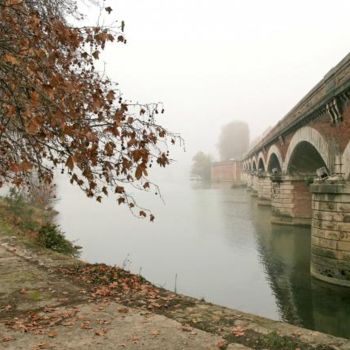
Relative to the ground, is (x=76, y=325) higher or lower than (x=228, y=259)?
higher

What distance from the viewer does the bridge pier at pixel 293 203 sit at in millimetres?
25891

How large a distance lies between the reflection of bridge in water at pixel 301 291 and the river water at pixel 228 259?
2 cm

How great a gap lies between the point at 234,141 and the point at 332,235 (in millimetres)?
109673

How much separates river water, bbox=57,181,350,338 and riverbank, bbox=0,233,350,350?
281 cm

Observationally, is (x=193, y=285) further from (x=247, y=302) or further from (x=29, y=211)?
(x=29, y=211)

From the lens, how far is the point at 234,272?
15.3m

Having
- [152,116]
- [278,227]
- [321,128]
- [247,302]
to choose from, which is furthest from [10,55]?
[278,227]

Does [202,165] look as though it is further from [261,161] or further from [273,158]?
[273,158]

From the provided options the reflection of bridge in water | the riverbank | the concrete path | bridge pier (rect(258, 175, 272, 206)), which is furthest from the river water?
bridge pier (rect(258, 175, 272, 206))

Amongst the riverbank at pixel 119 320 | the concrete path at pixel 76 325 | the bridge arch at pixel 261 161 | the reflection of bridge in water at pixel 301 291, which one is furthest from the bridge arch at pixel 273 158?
the concrete path at pixel 76 325

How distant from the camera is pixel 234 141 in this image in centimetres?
12188

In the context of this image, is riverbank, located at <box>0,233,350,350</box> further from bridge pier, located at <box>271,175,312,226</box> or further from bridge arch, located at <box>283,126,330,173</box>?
bridge pier, located at <box>271,175,312,226</box>

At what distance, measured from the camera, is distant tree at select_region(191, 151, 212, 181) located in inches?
4413

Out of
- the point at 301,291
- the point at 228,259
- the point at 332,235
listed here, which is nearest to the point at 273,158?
the point at 228,259
